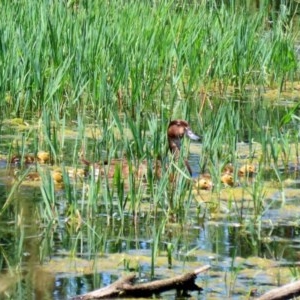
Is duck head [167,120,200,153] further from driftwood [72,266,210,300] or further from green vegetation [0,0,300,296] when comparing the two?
driftwood [72,266,210,300]

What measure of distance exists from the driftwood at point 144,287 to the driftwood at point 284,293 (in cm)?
46

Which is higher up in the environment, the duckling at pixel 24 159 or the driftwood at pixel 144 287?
the duckling at pixel 24 159

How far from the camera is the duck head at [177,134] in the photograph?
23.2 feet

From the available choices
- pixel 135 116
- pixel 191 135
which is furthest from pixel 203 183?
pixel 135 116

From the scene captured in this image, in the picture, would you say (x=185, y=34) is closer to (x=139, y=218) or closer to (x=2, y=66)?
(x=2, y=66)

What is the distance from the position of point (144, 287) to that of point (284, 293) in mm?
573

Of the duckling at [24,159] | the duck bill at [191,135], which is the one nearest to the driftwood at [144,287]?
the duckling at [24,159]

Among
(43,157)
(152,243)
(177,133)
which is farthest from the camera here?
(177,133)

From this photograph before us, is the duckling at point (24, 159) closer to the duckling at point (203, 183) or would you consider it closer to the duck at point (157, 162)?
the duck at point (157, 162)

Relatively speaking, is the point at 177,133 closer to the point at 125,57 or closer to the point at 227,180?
the point at 227,180

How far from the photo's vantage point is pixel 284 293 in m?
4.23

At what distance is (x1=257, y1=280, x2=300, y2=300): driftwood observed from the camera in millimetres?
4215

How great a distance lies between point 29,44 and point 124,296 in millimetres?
3898

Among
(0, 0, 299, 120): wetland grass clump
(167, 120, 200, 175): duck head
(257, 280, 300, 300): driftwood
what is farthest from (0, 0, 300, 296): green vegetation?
(257, 280, 300, 300): driftwood
